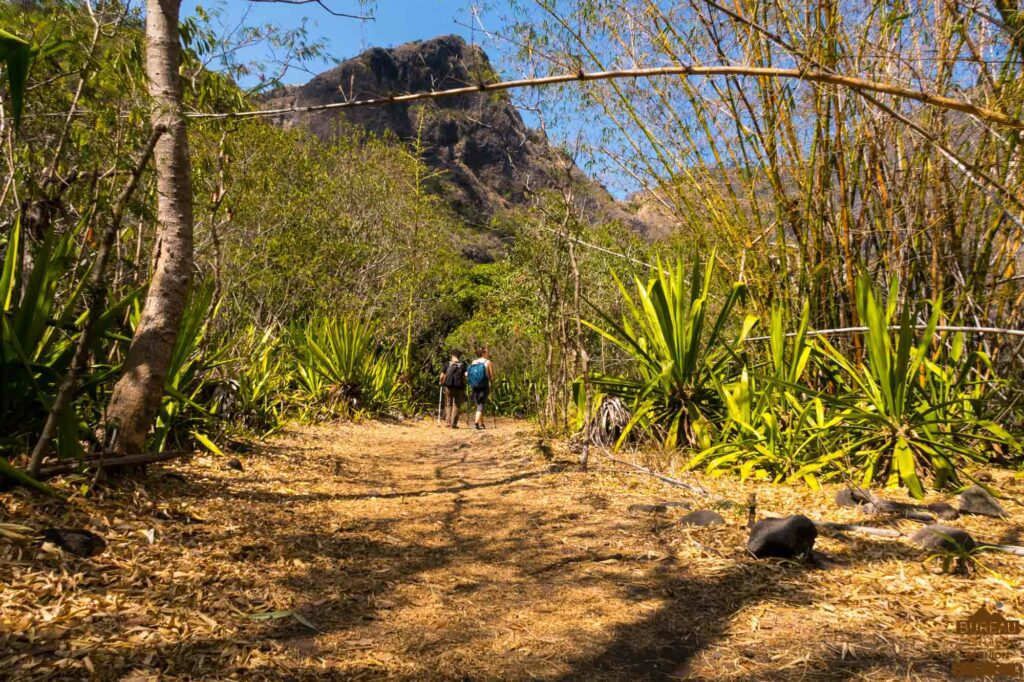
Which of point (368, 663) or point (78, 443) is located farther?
point (78, 443)

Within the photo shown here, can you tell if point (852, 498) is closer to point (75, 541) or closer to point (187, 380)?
point (75, 541)

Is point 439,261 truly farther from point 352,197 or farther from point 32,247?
point 32,247

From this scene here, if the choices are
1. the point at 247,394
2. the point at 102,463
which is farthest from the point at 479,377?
the point at 102,463

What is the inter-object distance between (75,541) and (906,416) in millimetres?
3779

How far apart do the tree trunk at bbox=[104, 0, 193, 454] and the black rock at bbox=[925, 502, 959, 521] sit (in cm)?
361

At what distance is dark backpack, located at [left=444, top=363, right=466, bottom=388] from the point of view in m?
9.62

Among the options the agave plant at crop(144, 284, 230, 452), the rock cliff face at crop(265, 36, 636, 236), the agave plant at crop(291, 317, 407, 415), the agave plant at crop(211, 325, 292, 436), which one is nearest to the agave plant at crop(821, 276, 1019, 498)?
the rock cliff face at crop(265, 36, 636, 236)

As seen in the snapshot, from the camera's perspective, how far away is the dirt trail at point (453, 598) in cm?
145

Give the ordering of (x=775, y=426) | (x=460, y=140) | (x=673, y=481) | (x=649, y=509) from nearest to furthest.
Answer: (x=649, y=509)
(x=673, y=481)
(x=775, y=426)
(x=460, y=140)

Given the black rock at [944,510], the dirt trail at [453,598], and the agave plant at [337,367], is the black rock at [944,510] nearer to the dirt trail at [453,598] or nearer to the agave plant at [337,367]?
the dirt trail at [453,598]

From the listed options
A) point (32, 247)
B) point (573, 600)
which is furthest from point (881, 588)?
point (32, 247)

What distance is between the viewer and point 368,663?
4.91 feet

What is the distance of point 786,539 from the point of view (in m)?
2.18

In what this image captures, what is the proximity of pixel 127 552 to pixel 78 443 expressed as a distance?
0.72m
